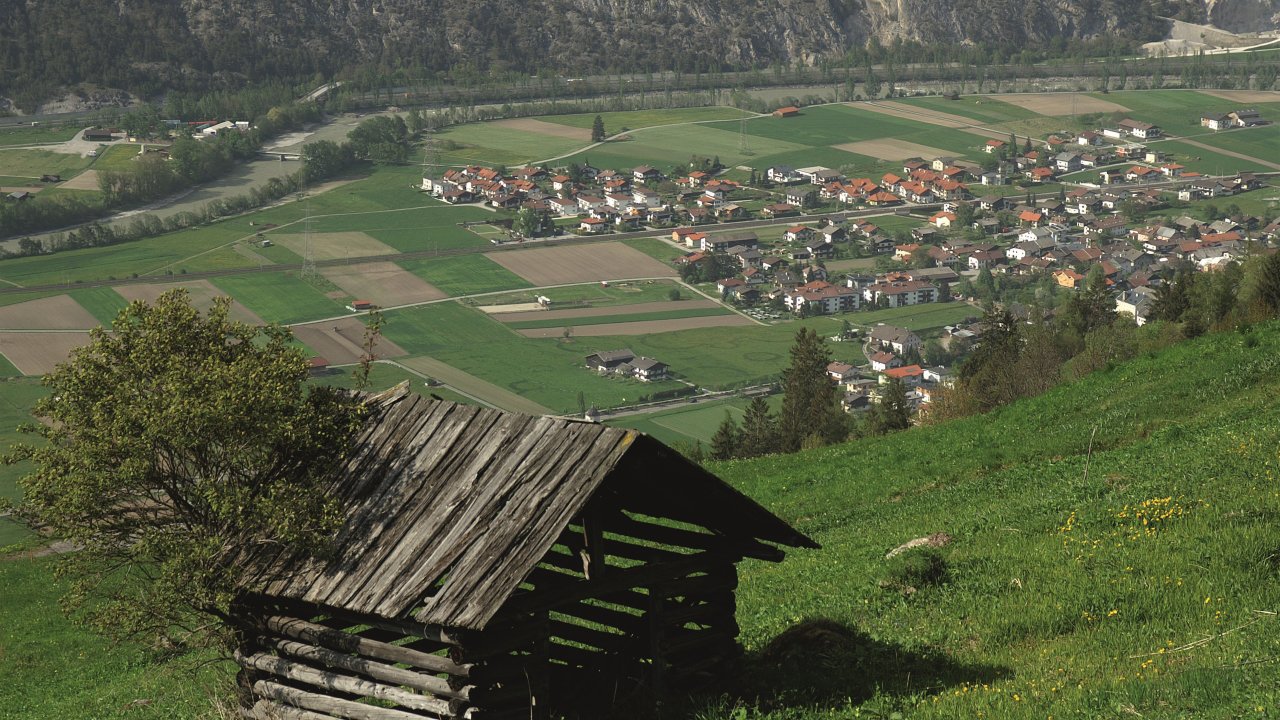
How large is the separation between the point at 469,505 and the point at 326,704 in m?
2.98

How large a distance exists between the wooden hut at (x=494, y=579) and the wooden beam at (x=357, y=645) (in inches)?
0.9

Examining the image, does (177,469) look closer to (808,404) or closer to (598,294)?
(808,404)

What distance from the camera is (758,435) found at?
73.1 meters

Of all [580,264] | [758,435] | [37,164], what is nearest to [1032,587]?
[758,435]

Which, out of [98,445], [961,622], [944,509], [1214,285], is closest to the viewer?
[98,445]

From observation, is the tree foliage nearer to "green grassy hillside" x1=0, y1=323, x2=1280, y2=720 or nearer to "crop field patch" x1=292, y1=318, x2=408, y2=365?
"green grassy hillside" x1=0, y1=323, x2=1280, y2=720

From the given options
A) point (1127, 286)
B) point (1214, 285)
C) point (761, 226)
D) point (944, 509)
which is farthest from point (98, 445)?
point (761, 226)

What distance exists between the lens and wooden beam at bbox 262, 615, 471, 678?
47.1ft

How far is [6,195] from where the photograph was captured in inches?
6693

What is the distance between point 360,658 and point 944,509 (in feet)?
48.9

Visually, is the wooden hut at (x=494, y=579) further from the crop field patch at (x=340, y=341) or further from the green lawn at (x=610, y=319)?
the green lawn at (x=610, y=319)

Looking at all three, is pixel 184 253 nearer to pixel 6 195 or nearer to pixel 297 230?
pixel 297 230

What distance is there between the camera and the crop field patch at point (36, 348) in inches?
4461

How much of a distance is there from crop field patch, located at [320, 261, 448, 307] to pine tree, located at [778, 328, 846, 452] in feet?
214
